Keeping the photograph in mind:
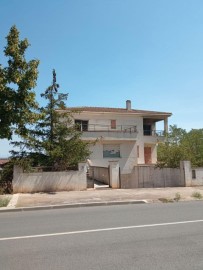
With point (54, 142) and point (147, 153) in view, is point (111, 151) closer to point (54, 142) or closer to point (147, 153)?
point (147, 153)

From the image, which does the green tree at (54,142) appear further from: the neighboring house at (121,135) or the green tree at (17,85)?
the neighboring house at (121,135)

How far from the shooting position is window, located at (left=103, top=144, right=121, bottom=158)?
1411 inches

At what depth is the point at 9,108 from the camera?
1502cm

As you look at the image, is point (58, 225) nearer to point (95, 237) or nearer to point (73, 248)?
point (95, 237)

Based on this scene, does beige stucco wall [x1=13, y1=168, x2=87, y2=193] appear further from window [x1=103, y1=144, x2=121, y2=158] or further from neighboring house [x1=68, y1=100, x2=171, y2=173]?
window [x1=103, y1=144, x2=121, y2=158]

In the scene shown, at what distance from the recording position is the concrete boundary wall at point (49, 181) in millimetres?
17906

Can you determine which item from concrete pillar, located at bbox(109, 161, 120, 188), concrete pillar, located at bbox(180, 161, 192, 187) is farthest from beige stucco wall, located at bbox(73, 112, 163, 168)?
concrete pillar, located at bbox(180, 161, 192, 187)

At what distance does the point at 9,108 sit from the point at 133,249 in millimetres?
10185

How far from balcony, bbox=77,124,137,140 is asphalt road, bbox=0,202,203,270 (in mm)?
22913

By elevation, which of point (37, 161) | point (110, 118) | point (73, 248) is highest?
point (110, 118)

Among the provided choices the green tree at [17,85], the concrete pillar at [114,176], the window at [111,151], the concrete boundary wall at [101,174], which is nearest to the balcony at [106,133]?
the window at [111,151]

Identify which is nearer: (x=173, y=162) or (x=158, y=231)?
(x=158, y=231)

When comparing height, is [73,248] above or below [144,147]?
below

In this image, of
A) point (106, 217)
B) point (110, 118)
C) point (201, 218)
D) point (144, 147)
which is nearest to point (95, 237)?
point (106, 217)
